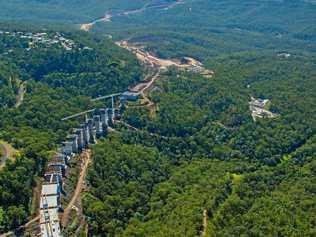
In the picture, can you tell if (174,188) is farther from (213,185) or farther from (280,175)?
(280,175)

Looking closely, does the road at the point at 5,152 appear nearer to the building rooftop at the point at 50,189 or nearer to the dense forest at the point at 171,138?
the dense forest at the point at 171,138

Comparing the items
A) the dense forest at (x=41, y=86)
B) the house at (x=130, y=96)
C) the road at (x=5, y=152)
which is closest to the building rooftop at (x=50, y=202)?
the dense forest at (x=41, y=86)

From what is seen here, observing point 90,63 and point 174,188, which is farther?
point 90,63

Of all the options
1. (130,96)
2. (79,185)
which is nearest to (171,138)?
(130,96)

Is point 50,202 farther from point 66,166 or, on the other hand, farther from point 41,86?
point 41,86

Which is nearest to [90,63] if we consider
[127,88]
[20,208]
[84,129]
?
[127,88]
